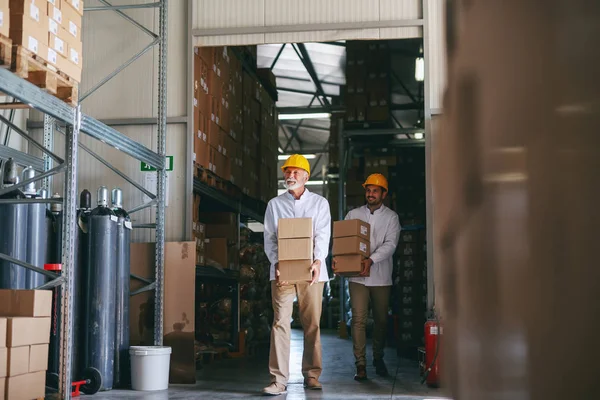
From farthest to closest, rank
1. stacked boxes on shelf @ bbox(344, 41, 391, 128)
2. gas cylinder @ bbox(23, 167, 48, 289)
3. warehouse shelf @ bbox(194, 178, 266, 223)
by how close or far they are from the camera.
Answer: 1. stacked boxes on shelf @ bbox(344, 41, 391, 128)
2. warehouse shelf @ bbox(194, 178, 266, 223)
3. gas cylinder @ bbox(23, 167, 48, 289)

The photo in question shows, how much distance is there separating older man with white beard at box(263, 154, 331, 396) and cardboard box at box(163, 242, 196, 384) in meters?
1.11

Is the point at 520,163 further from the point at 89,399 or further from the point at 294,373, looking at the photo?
the point at 294,373

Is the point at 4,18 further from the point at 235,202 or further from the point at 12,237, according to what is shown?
the point at 235,202

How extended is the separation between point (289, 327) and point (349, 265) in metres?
1.21

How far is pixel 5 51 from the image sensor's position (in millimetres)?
4594

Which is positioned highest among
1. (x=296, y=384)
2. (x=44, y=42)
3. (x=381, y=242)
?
(x=44, y=42)

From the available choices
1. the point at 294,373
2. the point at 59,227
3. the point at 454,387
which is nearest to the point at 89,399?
the point at 59,227

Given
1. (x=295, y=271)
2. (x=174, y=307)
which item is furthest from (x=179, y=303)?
(x=295, y=271)

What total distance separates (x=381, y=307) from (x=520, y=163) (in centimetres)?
739

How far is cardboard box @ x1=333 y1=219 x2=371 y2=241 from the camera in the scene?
7.74m

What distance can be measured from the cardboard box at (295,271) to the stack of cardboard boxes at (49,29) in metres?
2.52

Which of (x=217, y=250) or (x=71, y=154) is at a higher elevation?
(x=71, y=154)

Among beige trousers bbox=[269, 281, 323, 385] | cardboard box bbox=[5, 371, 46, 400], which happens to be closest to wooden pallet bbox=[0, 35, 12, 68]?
cardboard box bbox=[5, 371, 46, 400]

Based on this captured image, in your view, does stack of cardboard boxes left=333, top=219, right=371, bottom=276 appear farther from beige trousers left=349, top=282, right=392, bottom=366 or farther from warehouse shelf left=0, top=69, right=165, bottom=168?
warehouse shelf left=0, top=69, right=165, bottom=168
